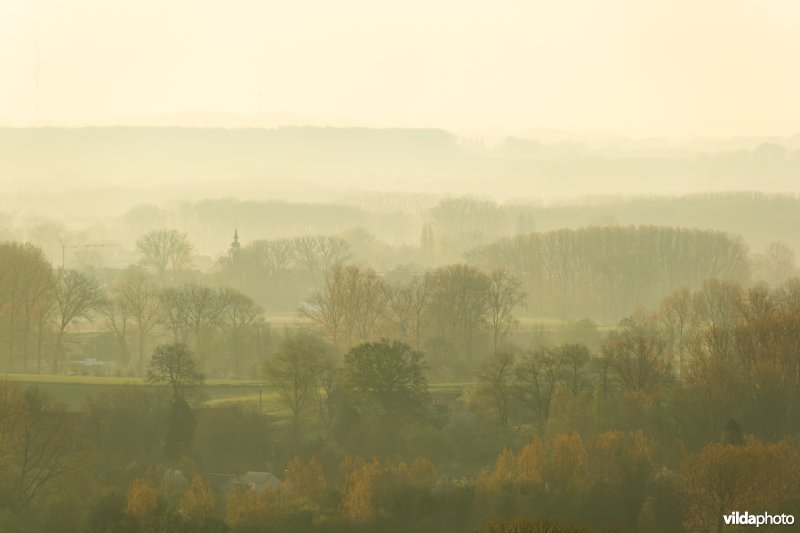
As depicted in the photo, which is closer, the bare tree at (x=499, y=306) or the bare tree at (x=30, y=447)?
the bare tree at (x=30, y=447)

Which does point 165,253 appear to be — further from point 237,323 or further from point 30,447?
point 30,447

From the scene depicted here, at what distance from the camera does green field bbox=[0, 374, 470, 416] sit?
58.3m

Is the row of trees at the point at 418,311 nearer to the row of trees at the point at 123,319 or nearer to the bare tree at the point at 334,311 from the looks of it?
the bare tree at the point at 334,311

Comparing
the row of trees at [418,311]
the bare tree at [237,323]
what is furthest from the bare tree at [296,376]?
the row of trees at [418,311]

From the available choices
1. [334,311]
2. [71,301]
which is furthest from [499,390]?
[71,301]

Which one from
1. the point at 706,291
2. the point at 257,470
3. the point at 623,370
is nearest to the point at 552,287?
the point at 706,291

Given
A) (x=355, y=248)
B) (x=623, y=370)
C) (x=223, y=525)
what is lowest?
(x=223, y=525)

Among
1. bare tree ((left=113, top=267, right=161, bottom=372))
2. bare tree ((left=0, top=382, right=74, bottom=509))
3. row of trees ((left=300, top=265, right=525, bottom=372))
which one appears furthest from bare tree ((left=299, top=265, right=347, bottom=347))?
bare tree ((left=0, top=382, right=74, bottom=509))

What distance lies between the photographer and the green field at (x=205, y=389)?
2295 inches

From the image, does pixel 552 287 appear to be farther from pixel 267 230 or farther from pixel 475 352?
pixel 267 230

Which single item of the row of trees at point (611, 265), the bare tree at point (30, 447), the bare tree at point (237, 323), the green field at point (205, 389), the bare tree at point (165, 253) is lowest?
the bare tree at point (30, 447)

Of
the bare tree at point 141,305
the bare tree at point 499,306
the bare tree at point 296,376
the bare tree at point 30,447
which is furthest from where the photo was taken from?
the bare tree at point 141,305

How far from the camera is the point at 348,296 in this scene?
78.4m

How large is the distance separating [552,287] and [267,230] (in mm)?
60847
